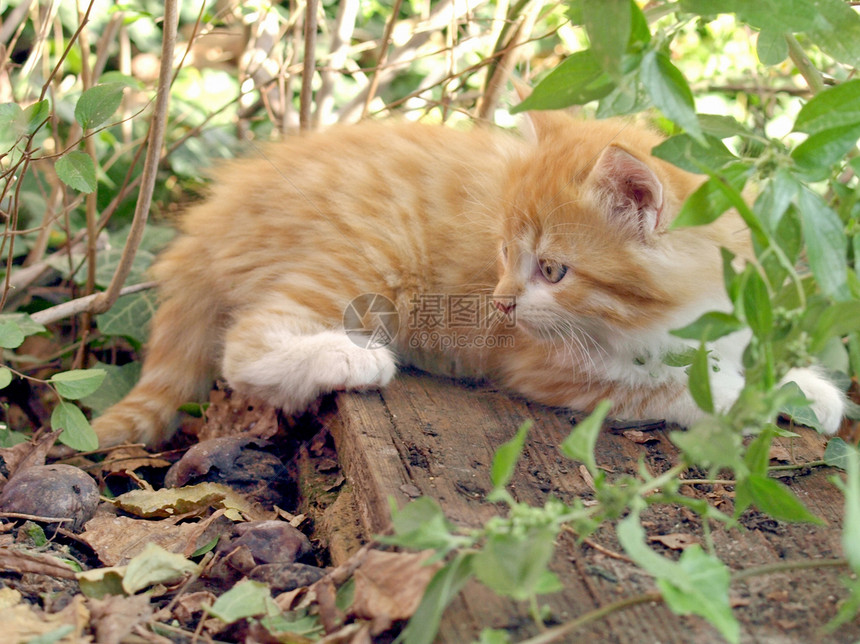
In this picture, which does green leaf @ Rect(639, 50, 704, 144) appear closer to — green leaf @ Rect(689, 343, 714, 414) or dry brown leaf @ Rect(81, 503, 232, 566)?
green leaf @ Rect(689, 343, 714, 414)

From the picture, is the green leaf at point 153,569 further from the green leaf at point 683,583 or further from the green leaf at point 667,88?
the green leaf at point 667,88

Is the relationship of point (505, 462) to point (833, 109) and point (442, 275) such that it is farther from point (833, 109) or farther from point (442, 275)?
point (442, 275)

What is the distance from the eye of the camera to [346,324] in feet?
6.31

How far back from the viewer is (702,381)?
0.98m

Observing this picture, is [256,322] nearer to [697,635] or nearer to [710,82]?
[697,635]

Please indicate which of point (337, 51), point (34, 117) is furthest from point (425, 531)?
point (337, 51)

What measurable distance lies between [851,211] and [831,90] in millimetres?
179

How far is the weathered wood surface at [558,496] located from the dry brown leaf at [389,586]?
0.06 metres

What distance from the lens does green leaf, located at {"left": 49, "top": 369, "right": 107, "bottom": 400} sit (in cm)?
149

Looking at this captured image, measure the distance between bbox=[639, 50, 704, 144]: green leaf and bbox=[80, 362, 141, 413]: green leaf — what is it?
1.69 metres

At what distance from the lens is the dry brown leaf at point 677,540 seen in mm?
1188

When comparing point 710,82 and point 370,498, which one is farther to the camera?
point 710,82


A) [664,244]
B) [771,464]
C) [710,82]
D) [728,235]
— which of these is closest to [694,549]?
[771,464]

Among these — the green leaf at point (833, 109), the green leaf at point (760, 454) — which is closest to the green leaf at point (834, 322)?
the green leaf at point (760, 454)
